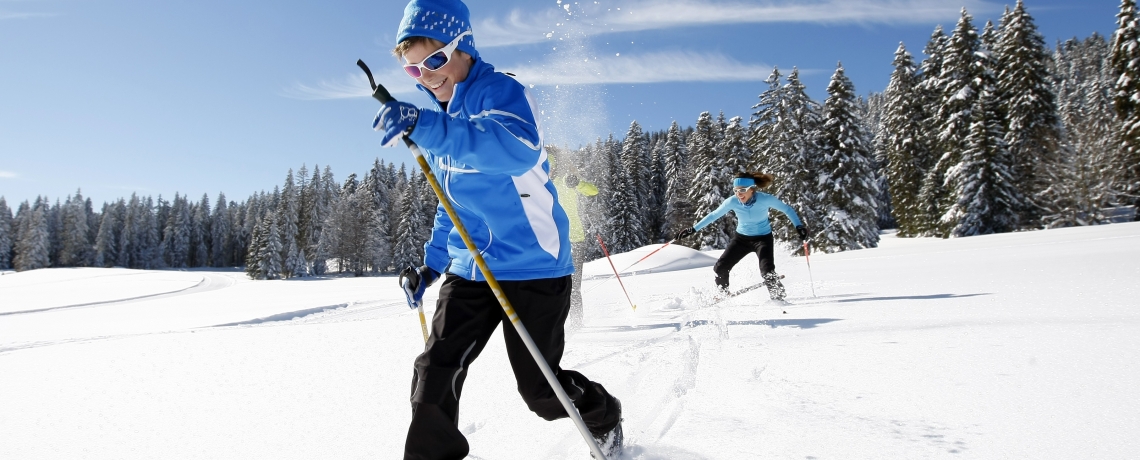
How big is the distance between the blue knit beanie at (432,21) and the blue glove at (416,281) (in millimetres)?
1028

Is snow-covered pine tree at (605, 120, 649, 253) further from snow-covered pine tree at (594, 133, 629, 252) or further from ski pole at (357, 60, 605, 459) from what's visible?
ski pole at (357, 60, 605, 459)

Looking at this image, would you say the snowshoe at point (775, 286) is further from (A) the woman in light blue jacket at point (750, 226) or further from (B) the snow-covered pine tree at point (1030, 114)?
(B) the snow-covered pine tree at point (1030, 114)

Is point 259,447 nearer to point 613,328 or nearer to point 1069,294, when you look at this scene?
point 613,328

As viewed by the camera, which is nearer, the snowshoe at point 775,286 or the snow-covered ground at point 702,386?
the snow-covered ground at point 702,386

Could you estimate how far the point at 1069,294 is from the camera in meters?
5.38

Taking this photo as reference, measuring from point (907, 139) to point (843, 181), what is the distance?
10.2m

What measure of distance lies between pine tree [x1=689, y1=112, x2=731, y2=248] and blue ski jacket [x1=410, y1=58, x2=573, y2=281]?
3558 cm

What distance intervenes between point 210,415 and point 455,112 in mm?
2335

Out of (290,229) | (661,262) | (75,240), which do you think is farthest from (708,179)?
(75,240)

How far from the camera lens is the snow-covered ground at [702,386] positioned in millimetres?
2453

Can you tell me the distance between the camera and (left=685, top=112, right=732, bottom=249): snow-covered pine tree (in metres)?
37.7

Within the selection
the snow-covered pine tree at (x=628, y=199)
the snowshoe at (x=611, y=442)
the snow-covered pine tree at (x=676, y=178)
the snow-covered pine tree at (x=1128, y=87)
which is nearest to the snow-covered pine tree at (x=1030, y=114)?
the snow-covered pine tree at (x=1128, y=87)

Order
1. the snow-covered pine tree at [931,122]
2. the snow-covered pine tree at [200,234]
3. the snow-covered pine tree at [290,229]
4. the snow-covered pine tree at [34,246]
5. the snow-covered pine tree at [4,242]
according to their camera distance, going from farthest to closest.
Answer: the snow-covered pine tree at [200,234] < the snow-covered pine tree at [4,242] < the snow-covered pine tree at [34,246] < the snow-covered pine tree at [290,229] < the snow-covered pine tree at [931,122]

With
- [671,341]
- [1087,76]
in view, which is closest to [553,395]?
[671,341]
